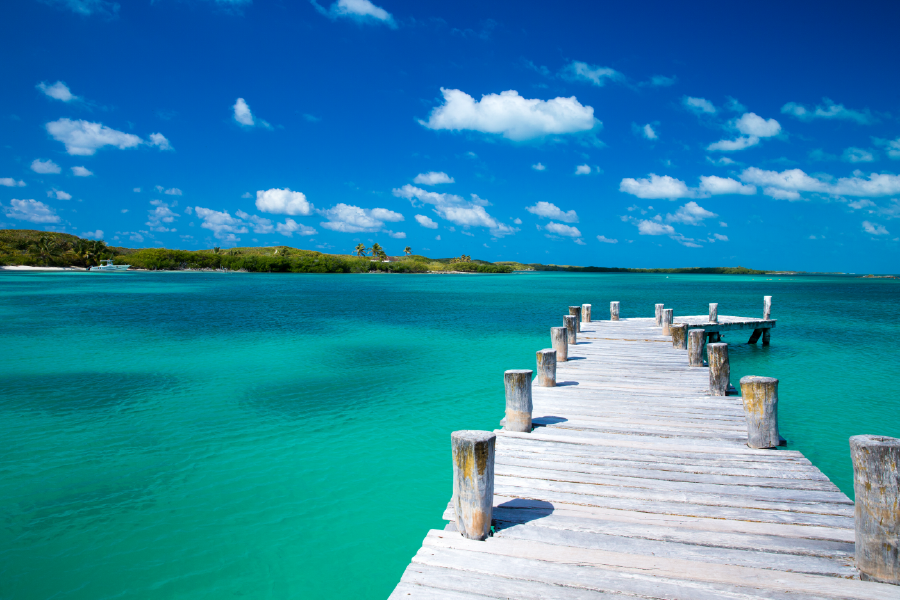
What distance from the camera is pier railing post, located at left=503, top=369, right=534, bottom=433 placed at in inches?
277

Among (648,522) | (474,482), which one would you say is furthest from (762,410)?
(474,482)

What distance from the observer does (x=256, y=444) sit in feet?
33.2

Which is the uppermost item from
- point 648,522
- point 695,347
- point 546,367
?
point 695,347

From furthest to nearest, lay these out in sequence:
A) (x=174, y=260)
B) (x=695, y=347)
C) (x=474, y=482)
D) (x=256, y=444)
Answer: (x=174, y=260) < (x=695, y=347) < (x=256, y=444) < (x=474, y=482)

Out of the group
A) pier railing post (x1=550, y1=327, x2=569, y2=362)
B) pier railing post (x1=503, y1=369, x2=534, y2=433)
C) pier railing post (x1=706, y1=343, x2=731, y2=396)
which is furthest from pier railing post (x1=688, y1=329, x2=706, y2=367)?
pier railing post (x1=503, y1=369, x2=534, y2=433)

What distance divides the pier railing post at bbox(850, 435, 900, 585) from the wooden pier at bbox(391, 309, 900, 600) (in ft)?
0.41

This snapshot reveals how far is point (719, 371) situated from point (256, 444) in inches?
358

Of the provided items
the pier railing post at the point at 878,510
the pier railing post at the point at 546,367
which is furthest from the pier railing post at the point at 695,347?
the pier railing post at the point at 878,510

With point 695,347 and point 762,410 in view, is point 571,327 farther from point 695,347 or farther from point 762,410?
point 762,410

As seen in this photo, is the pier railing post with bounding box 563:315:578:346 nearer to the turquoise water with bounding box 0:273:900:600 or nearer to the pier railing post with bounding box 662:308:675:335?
the turquoise water with bounding box 0:273:900:600

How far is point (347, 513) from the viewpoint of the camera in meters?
7.67

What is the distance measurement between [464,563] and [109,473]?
779 cm

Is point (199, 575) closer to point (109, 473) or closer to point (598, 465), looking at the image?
point (109, 473)

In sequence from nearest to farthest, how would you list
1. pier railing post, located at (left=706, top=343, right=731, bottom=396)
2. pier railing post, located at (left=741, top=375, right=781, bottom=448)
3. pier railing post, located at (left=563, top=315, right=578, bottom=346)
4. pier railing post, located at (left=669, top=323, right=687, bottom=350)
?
pier railing post, located at (left=741, top=375, right=781, bottom=448) → pier railing post, located at (left=706, top=343, right=731, bottom=396) → pier railing post, located at (left=669, top=323, right=687, bottom=350) → pier railing post, located at (left=563, top=315, right=578, bottom=346)
